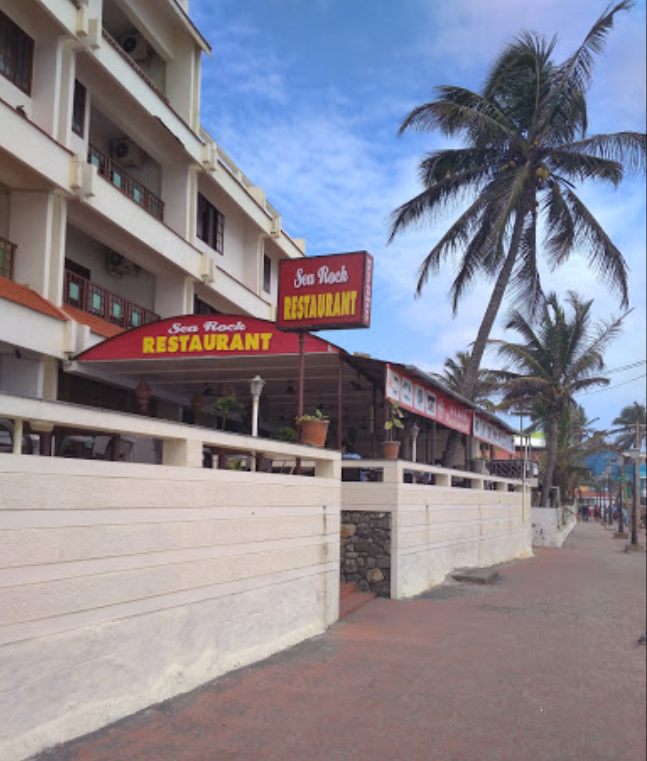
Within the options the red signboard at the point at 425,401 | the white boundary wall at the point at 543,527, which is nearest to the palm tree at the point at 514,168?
the red signboard at the point at 425,401

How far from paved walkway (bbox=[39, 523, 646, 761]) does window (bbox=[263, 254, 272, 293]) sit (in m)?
12.9

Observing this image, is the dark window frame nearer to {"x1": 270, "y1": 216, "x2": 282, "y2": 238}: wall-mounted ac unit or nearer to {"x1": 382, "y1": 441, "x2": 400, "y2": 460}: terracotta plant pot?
{"x1": 382, "y1": 441, "x2": 400, "y2": 460}: terracotta plant pot

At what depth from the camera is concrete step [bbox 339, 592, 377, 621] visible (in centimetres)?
1014

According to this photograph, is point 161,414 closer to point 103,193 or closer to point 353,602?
point 103,193

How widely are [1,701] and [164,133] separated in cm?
1310

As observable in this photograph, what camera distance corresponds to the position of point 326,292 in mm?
9586

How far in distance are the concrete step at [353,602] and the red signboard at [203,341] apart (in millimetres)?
3649

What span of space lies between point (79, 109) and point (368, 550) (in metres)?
9.26

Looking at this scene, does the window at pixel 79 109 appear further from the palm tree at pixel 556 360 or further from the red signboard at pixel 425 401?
the palm tree at pixel 556 360

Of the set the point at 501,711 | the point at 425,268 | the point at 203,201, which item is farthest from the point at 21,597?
the point at 425,268

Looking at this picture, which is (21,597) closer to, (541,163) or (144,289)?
(144,289)

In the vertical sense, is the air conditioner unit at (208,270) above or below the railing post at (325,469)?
above

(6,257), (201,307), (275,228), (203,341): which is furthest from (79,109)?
(275,228)

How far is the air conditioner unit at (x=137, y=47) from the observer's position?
1587cm
